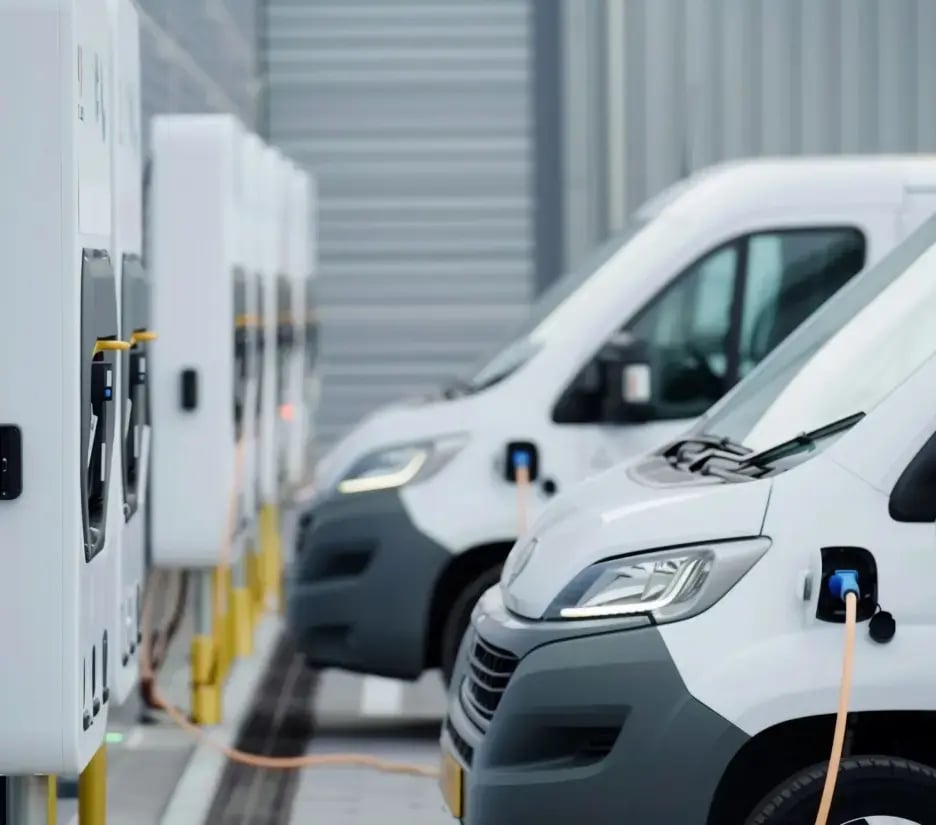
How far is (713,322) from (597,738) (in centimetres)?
363

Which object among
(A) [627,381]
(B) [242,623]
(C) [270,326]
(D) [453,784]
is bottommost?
(B) [242,623]

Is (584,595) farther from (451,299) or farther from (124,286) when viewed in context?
(451,299)

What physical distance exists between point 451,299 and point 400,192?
2.89 ft

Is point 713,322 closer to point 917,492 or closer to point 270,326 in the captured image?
point 270,326

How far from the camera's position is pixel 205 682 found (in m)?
8.77

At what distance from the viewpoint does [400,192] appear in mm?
17516

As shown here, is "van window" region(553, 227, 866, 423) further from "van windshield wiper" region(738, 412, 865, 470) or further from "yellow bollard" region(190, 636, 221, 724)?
"van windshield wiper" region(738, 412, 865, 470)

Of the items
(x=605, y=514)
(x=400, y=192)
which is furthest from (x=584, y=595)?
(x=400, y=192)

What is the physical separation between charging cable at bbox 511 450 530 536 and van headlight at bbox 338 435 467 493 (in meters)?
0.22

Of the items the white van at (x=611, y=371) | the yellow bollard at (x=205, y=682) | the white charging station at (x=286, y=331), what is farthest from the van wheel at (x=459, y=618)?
the white charging station at (x=286, y=331)

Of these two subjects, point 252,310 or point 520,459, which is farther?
point 252,310

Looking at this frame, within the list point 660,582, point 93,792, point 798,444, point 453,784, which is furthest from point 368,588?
point 660,582

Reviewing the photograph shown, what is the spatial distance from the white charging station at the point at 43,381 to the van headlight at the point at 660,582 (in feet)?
3.34

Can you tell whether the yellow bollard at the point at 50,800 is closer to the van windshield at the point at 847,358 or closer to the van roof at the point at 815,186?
the van windshield at the point at 847,358
